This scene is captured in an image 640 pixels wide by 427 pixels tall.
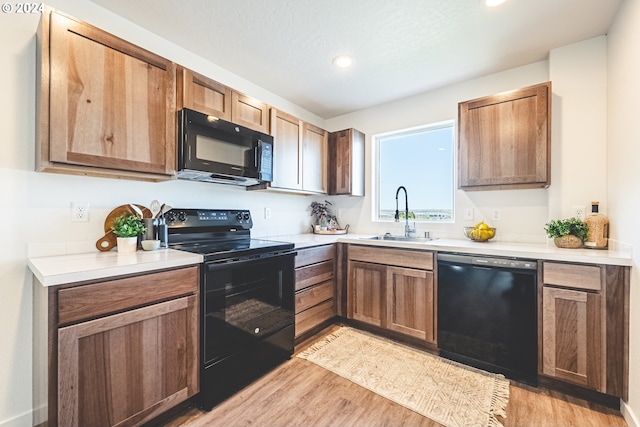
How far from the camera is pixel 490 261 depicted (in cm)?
202

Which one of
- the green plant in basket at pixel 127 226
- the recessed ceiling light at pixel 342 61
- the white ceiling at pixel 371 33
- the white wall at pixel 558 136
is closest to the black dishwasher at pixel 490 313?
the white wall at pixel 558 136

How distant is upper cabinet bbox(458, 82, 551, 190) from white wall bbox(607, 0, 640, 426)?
1.16 ft

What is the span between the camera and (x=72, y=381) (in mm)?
1195

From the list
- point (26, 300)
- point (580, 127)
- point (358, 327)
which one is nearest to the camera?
point (26, 300)

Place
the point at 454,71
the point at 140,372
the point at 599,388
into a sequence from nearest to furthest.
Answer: the point at 140,372, the point at 599,388, the point at 454,71

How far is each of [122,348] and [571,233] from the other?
2936mm

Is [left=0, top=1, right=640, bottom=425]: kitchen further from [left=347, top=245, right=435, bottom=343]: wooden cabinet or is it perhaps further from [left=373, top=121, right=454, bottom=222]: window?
[left=347, top=245, right=435, bottom=343]: wooden cabinet

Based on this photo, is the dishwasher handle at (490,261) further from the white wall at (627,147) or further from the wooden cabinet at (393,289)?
the white wall at (627,147)

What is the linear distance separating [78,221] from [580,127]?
3638 mm

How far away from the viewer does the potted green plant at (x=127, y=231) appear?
1699 mm

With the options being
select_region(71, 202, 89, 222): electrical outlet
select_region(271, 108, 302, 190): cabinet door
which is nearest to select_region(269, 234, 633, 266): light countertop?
select_region(271, 108, 302, 190): cabinet door

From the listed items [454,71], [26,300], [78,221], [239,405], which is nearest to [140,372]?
[239,405]

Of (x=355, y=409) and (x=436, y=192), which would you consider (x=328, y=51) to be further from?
(x=355, y=409)

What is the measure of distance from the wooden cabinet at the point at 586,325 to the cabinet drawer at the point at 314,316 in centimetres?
169
